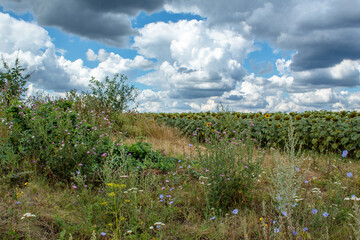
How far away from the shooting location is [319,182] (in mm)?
4465

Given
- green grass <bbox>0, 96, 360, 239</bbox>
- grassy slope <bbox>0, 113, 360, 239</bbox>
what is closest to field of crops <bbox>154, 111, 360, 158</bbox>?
green grass <bbox>0, 96, 360, 239</bbox>

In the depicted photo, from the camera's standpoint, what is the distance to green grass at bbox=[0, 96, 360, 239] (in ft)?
9.05

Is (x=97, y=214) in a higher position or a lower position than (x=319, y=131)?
lower

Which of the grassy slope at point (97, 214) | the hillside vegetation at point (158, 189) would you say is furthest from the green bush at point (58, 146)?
the grassy slope at point (97, 214)

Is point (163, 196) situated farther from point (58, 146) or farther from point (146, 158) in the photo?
point (58, 146)

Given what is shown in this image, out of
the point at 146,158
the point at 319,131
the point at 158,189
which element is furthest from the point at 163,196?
the point at 319,131

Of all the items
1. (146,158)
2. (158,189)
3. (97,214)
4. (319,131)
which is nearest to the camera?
(97,214)

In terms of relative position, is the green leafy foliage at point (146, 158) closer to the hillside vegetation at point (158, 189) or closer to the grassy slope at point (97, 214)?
the hillside vegetation at point (158, 189)

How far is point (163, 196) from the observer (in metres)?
3.30

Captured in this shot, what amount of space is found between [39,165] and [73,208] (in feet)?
4.25

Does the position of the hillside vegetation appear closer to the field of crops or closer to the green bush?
the green bush

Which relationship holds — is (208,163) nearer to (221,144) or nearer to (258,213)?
(221,144)

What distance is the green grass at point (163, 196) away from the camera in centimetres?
276

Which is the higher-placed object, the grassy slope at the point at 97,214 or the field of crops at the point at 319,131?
the field of crops at the point at 319,131
